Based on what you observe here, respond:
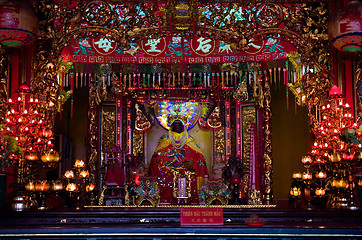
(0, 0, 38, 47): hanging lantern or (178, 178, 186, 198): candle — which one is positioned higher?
(0, 0, 38, 47): hanging lantern

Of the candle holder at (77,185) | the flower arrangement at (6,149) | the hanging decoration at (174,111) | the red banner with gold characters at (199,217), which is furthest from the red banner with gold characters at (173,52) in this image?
the red banner with gold characters at (199,217)

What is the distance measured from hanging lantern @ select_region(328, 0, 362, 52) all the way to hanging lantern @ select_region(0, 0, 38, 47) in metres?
3.15

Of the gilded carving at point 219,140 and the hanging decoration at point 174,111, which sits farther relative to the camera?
the hanging decoration at point 174,111

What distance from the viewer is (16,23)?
5.09 m

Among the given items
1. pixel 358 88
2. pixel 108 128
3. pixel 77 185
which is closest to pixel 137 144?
pixel 108 128

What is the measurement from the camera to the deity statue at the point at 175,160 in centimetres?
841

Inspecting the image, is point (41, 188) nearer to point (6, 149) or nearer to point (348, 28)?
point (6, 149)

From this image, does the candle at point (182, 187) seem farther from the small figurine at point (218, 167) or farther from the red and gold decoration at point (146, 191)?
the small figurine at point (218, 167)

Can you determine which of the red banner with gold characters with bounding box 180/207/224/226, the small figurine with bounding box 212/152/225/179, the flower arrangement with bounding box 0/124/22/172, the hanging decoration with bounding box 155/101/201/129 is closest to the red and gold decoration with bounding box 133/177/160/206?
the small figurine with bounding box 212/152/225/179

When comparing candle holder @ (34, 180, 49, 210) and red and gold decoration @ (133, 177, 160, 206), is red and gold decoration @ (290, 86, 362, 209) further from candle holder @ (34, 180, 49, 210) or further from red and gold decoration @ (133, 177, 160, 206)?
candle holder @ (34, 180, 49, 210)

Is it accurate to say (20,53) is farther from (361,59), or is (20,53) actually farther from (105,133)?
(361,59)

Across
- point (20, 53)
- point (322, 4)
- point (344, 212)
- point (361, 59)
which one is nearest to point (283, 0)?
point (322, 4)

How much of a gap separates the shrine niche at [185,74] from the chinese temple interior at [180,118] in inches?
0.8

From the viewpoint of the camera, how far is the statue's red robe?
8.41 meters
